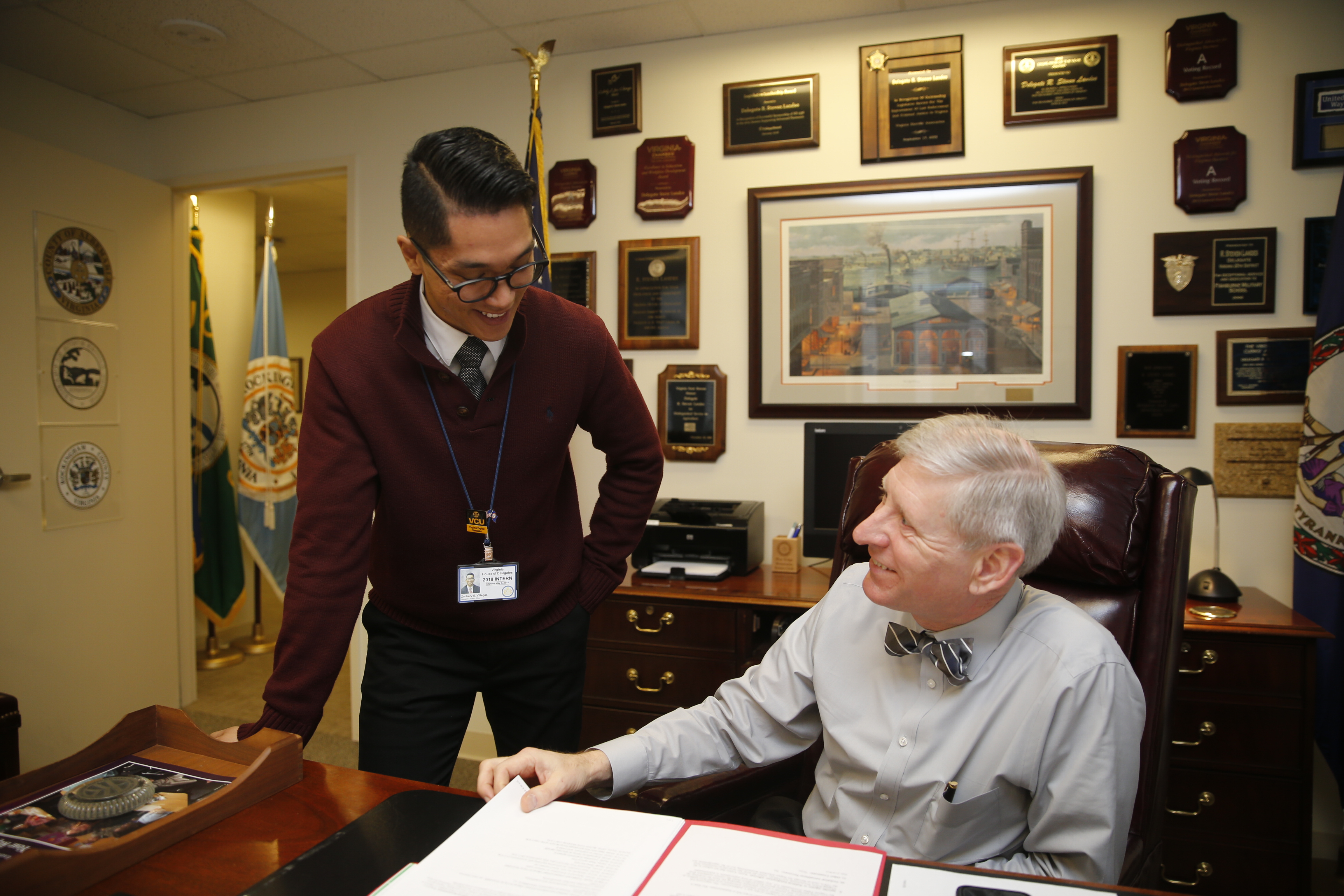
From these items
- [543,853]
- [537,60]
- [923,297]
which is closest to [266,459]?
[537,60]

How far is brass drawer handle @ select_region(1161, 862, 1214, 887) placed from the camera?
6.55 feet

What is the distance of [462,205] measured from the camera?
121 cm

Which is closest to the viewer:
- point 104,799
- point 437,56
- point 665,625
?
point 104,799

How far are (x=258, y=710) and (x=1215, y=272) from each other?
409cm

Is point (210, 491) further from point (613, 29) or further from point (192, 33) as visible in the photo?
point (613, 29)

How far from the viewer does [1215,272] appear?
7.85 feet

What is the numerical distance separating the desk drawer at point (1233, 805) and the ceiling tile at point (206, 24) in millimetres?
3566

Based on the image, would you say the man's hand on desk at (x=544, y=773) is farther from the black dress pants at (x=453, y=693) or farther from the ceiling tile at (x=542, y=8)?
the ceiling tile at (x=542, y=8)

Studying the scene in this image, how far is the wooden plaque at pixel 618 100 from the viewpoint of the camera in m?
2.89

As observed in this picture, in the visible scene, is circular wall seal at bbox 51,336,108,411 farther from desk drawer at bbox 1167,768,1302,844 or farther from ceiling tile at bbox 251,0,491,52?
desk drawer at bbox 1167,768,1302,844

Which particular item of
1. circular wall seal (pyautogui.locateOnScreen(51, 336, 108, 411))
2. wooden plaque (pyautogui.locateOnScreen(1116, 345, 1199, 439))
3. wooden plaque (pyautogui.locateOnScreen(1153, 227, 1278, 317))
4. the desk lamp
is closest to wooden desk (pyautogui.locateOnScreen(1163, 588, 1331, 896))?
the desk lamp

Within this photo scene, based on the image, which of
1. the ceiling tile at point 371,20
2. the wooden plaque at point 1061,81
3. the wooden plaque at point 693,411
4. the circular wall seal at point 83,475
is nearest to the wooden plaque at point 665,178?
the wooden plaque at point 693,411

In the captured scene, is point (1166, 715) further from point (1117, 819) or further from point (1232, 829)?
point (1232, 829)

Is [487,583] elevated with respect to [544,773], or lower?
elevated
